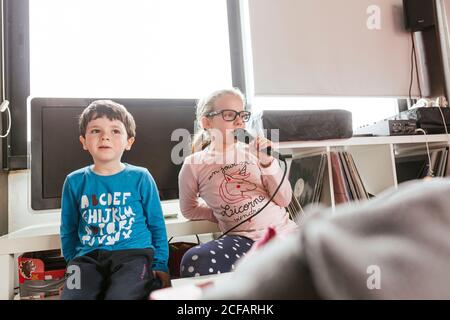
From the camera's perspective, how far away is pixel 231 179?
39.6 inches

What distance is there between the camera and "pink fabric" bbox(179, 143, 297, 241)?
38.3 inches

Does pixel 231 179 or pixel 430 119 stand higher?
pixel 430 119

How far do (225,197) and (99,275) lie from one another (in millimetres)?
415

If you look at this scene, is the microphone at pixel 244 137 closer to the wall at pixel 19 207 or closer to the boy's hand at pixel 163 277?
the boy's hand at pixel 163 277

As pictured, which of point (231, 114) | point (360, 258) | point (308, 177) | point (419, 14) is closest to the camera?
point (360, 258)

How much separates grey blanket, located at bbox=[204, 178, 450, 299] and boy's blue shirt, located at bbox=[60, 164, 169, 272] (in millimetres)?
696

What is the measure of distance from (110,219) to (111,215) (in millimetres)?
11

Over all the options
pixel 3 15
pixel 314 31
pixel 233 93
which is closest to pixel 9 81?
pixel 3 15

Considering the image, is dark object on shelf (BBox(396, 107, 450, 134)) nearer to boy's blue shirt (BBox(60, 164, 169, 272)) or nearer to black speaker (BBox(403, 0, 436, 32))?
black speaker (BBox(403, 0, 436, 32))

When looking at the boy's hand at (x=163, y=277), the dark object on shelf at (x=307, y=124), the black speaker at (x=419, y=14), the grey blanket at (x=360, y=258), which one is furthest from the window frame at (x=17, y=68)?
the black speaker at (x=419, y=14)

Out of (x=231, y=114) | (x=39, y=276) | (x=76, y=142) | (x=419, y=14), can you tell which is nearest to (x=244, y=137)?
(x=231, y=114)

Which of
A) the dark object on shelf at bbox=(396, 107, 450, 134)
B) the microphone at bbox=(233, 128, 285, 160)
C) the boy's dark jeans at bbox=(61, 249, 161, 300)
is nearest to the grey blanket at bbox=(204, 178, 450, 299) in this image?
Result: the boy's dark jeans at bbox=(61, 249, 161, 300)

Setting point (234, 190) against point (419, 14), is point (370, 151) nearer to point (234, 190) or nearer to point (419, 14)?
point (234, 190)

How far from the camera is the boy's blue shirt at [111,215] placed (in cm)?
83
